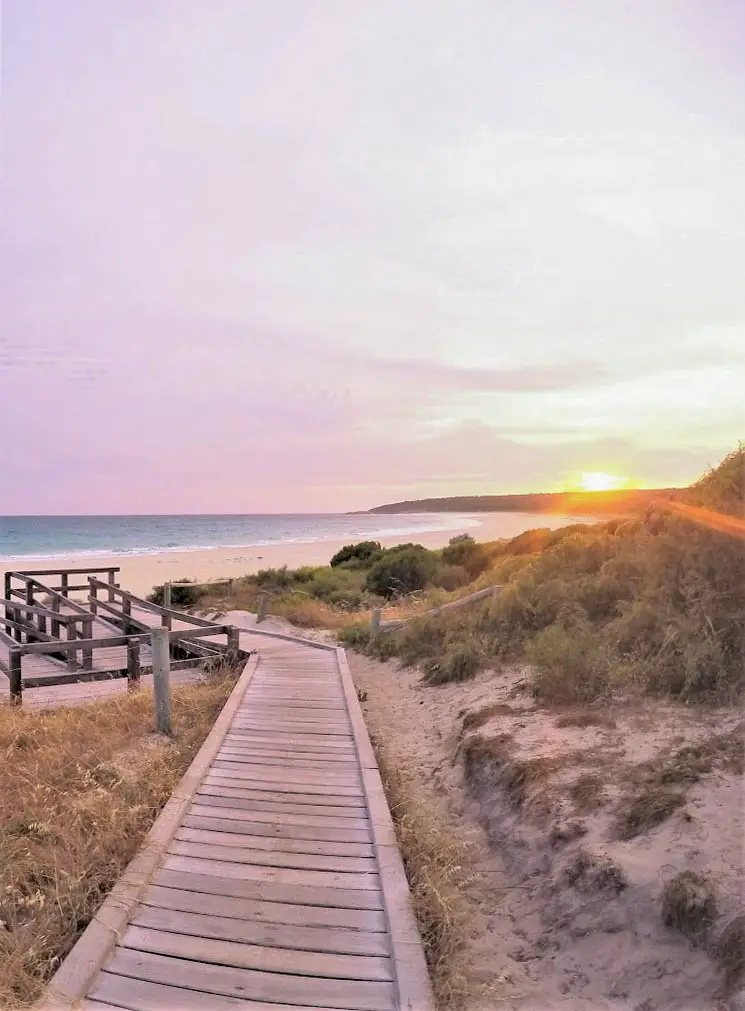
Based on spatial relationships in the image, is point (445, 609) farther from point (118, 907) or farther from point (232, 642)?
point (118, 907)

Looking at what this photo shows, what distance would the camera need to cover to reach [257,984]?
12.3 ft

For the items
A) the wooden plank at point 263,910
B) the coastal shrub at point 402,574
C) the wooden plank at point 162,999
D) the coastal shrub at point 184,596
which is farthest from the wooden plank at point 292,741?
the coastal shrub at point 184,596

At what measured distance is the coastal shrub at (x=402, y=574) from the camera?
23.6m

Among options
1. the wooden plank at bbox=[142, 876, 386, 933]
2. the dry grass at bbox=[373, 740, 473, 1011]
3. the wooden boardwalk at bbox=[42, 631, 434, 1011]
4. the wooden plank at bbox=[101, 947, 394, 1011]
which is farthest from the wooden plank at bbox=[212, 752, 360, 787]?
the wooden plank at bbox=[101, 947, 394, 1011]

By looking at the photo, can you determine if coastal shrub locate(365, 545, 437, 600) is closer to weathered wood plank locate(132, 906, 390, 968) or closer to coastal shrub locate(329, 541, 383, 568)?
coastal shrub locate(329, 541, 383, 568)

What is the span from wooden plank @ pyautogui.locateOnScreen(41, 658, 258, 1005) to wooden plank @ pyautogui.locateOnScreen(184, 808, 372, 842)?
0.22 meters

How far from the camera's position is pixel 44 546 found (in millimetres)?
73500

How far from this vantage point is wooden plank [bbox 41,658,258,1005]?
3.70 meters

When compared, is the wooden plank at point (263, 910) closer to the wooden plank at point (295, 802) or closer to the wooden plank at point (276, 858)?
the wooden plank at point (276, 858)

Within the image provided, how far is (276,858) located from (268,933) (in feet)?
3.02

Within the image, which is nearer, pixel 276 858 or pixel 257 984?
pixel 257 984

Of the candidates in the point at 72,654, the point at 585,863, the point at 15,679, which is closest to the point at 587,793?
the point at 585,863

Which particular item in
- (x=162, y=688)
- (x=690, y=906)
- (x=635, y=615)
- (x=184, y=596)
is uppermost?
(x=635, y=615)

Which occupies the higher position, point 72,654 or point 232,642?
point 232,642
